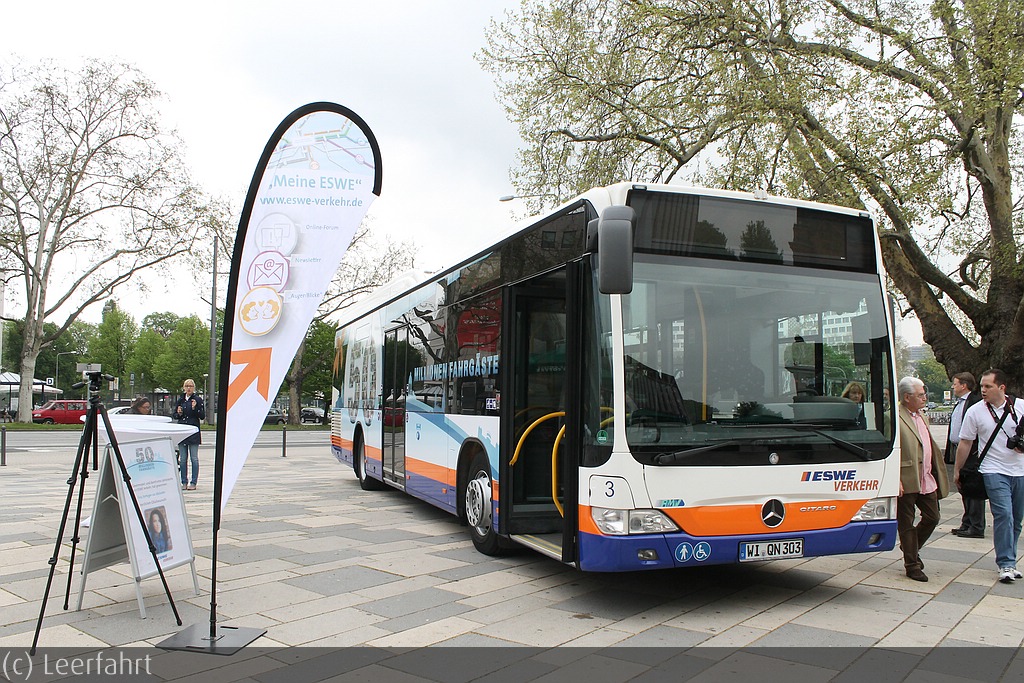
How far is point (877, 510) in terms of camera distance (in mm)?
6238

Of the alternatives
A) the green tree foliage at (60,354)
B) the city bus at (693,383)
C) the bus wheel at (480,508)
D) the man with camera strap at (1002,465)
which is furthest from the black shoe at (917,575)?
the green tree foliage at (60,354)

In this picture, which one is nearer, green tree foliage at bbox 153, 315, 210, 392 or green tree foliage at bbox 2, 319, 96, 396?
green tree foliage at bbox 153, 315, 210, 392

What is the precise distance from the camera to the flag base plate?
4.96 metres

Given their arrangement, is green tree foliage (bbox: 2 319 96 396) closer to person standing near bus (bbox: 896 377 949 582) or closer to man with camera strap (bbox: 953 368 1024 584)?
person standing near bus (bbox: 896 377 949 582)

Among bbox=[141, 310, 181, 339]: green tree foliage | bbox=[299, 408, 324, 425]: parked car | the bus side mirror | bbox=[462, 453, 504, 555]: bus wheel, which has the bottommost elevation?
bbox=[299, 408, 324, 425]: parked car

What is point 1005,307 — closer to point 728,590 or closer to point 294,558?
point 728,590

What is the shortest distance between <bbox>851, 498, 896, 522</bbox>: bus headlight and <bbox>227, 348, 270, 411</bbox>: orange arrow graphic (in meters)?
4.38

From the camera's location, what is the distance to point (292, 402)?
51594 millimetres

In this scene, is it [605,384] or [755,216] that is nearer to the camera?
[605,384]

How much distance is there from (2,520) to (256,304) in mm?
6944

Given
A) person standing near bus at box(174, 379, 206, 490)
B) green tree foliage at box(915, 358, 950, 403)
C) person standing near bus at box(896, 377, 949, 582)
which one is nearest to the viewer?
person standing near bus at box(896, 377, 949, 582)

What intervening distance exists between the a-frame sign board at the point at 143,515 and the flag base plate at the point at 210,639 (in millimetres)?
575

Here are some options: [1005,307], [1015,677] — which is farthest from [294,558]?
[1005,307]

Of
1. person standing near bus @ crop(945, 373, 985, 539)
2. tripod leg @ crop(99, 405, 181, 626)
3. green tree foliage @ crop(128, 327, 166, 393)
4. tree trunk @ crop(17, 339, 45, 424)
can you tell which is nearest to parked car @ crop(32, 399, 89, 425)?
tree trunk @ crop(17, 339, 45, 424)
